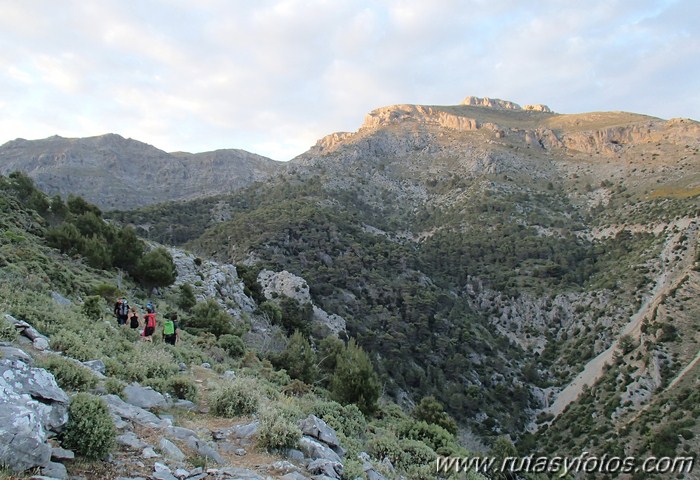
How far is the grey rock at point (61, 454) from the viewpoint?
4.98 metres

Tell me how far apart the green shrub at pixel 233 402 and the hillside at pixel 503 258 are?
2864 cm

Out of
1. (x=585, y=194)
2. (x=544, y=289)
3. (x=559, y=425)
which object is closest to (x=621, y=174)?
(x=585, y=194)

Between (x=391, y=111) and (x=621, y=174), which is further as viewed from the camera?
(x=391, y=111)

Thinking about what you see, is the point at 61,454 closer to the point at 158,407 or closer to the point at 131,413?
the point at 131,413

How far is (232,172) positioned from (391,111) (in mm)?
53693

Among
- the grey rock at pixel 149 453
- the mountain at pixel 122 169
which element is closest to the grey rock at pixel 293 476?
the grey rock at pixel 149 453

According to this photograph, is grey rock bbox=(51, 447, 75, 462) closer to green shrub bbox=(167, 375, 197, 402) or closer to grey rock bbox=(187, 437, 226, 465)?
grey rock bbox=(187, 437, 226, 465)

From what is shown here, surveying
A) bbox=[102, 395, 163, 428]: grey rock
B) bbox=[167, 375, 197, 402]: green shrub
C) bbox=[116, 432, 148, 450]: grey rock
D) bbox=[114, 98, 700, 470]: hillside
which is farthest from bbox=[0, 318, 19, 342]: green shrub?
bbox=[114, 98, 700, 470]: hillside

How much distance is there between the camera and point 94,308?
1355 cm

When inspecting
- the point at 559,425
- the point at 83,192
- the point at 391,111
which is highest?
the point at 391,111

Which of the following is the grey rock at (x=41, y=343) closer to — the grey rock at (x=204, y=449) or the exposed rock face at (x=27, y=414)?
the exposed rock face at (x=27, y=414)

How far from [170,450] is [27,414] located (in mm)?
1824

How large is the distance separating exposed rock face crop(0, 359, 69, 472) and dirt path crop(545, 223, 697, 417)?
45.1m

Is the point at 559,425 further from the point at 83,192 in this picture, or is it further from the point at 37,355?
the point at 83,192
